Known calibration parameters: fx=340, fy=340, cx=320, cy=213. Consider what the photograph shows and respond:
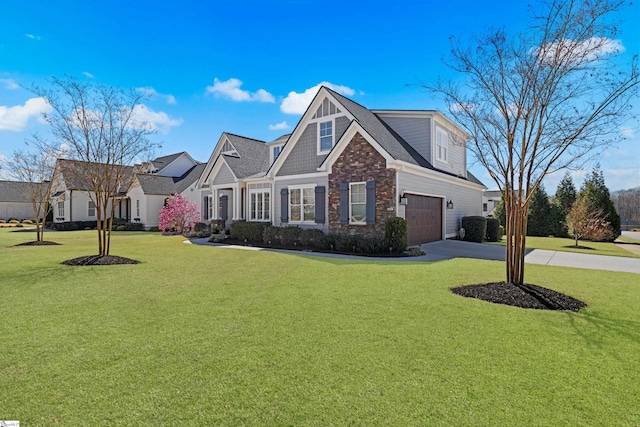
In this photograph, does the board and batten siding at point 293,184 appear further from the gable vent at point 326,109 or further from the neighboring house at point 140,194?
the neighboring house at point 140,194

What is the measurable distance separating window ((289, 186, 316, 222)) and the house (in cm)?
5

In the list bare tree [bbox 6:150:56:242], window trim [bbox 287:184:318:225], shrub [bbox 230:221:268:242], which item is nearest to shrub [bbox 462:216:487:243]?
window trim [bbox 287:184:318:225]

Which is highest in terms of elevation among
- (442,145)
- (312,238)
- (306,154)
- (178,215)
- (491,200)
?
(442,145)

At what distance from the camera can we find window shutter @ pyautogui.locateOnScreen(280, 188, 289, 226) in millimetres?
17391

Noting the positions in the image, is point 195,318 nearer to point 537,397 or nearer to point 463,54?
point 537,397

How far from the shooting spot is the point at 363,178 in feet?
47.4

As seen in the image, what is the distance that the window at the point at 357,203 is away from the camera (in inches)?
575

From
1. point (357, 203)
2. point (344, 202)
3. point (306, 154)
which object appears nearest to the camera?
point (357, 203)

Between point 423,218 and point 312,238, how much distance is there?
5183 millimetres

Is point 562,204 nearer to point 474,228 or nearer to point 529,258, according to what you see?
point 474,228

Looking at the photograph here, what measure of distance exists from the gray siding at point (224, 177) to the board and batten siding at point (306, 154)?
488cm

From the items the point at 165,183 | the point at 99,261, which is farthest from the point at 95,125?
the point at 165,183

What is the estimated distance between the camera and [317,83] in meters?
17.4

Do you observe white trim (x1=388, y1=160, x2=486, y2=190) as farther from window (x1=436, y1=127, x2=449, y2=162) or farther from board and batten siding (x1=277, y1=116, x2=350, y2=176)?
board and batten siding (x1=277, y1=116, x2=350, y2=176)
